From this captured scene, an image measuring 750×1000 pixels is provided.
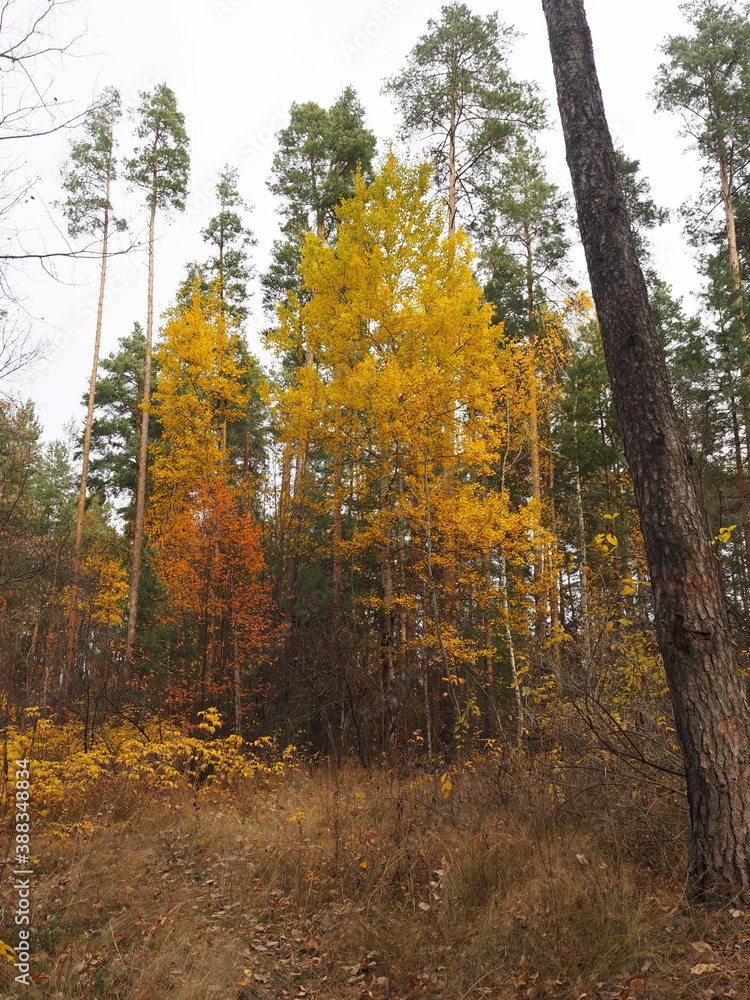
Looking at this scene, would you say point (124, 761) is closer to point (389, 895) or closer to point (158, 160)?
→ point (389, 895)

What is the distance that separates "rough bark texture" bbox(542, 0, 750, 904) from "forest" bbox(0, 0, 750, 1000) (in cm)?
3

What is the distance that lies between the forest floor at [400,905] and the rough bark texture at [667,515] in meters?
0.47

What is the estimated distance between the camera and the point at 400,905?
423 cm


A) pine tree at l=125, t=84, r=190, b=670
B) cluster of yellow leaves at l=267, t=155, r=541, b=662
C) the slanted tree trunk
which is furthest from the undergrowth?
pine tree at l=125, t=84, r=190, b=670

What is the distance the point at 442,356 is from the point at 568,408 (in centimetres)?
466

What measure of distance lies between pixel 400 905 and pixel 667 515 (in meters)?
3.18

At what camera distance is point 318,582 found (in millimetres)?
12984

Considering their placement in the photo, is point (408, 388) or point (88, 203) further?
point (88, 203)

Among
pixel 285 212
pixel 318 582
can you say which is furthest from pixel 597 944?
pixel 285 212

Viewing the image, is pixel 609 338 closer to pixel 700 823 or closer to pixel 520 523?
pixel 700 823

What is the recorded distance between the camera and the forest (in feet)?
11.9

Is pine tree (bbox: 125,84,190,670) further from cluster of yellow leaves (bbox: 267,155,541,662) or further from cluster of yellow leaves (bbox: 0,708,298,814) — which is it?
cluster of yellow leaves (bbox: 0,708,298,814)

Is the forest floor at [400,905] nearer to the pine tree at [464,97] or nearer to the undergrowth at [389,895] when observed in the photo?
the undergrowth at [389,895]

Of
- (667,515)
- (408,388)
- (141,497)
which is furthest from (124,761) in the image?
(141,497)
